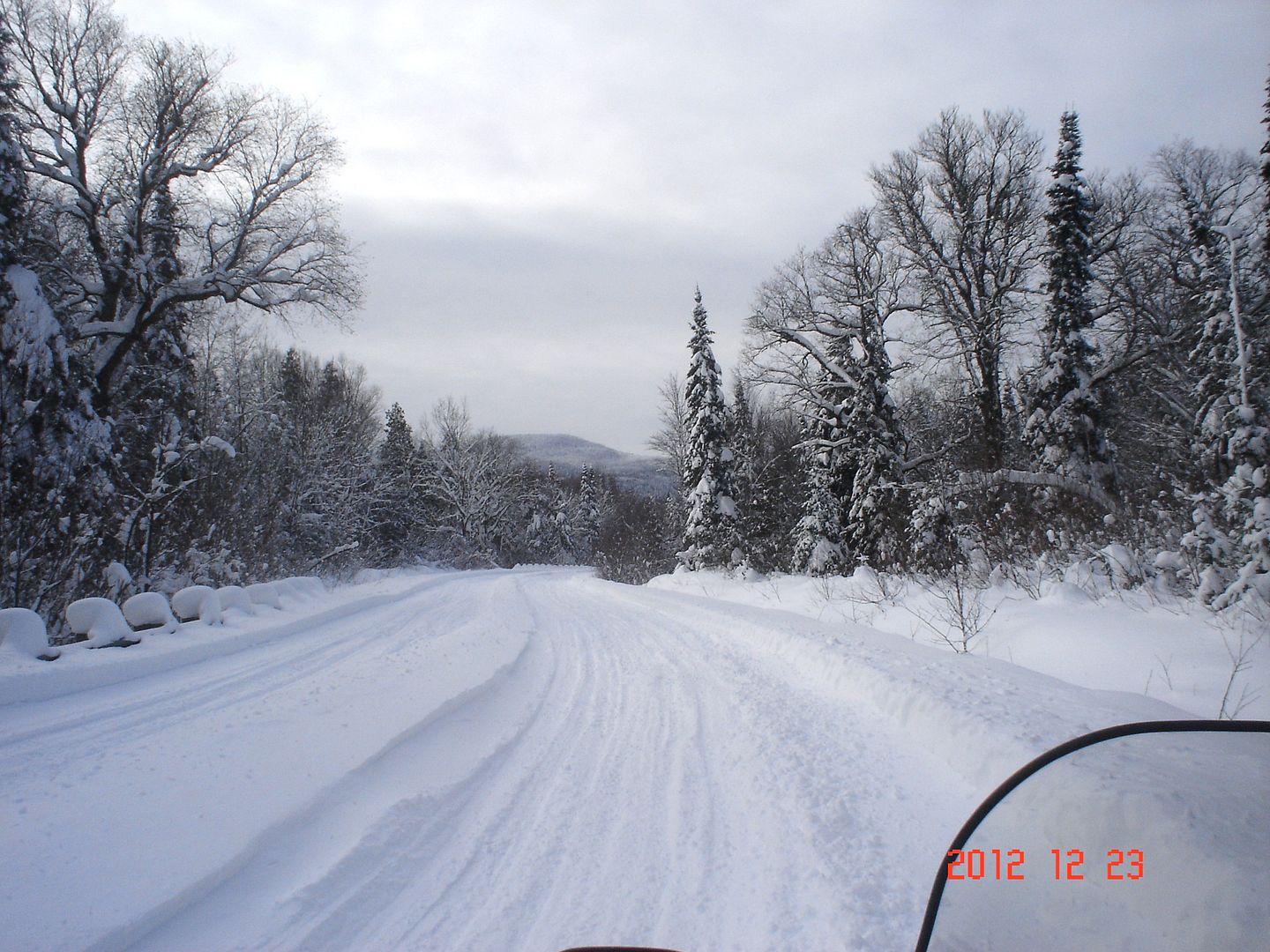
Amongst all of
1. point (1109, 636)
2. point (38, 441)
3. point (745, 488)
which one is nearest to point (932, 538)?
point (1109, 636)

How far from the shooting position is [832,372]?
64.2ft

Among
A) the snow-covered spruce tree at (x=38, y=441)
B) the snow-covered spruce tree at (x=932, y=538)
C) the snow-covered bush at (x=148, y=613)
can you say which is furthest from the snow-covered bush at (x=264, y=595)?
the snow-covered spruce tree at (x=932, y=538)

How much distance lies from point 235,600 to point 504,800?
328 inches

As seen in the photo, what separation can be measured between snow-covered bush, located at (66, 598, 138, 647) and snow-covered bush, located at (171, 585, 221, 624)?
1.76m

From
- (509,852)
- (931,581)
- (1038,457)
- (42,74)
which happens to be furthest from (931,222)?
(42,74)

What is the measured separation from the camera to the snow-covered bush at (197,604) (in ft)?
29.1

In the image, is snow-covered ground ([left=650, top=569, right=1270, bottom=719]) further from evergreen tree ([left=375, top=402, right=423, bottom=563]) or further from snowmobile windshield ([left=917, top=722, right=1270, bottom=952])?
evergreen tree ([left=375, top=402, right=423, bottom=563])

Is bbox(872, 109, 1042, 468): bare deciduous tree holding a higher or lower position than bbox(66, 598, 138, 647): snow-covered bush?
higher

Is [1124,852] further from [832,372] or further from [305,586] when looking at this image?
[832,372]

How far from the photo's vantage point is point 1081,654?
588cm

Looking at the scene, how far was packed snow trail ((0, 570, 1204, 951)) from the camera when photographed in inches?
98.9

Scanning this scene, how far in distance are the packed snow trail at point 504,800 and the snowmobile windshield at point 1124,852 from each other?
1.51 m

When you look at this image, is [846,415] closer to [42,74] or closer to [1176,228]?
[1176,228]

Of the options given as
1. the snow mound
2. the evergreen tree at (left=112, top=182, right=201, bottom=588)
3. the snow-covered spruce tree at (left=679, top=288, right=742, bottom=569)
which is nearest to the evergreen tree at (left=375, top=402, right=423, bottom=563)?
the evergreen tree at (left=112, top=182, right=201, bottom=588)
